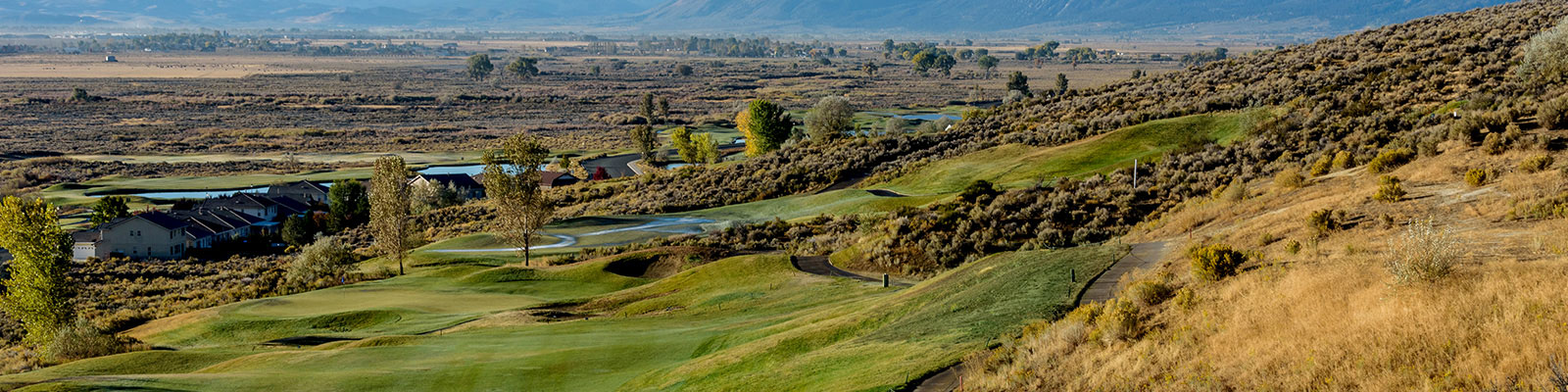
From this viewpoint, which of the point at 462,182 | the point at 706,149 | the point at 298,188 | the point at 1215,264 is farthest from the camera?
the point at 706,149

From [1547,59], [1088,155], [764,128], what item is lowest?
[764,128]

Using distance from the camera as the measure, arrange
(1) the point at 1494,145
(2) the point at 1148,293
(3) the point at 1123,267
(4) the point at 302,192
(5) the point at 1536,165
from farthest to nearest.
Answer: (4) the point at 302,192 < (1) the point at 1494,145 < (5) the point at 1536,165 < (3) the point at 1123,267 < (2) the point at 1148,293

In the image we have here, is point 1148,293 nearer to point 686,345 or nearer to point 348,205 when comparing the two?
point 686,345

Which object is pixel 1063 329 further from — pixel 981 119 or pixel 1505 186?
pixel 981 119

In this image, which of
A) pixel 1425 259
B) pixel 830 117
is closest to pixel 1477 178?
pixel 1425 259

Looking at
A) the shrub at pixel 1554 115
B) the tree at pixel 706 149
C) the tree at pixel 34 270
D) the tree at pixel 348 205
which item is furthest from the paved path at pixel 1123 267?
the tree at pixel 706 149
